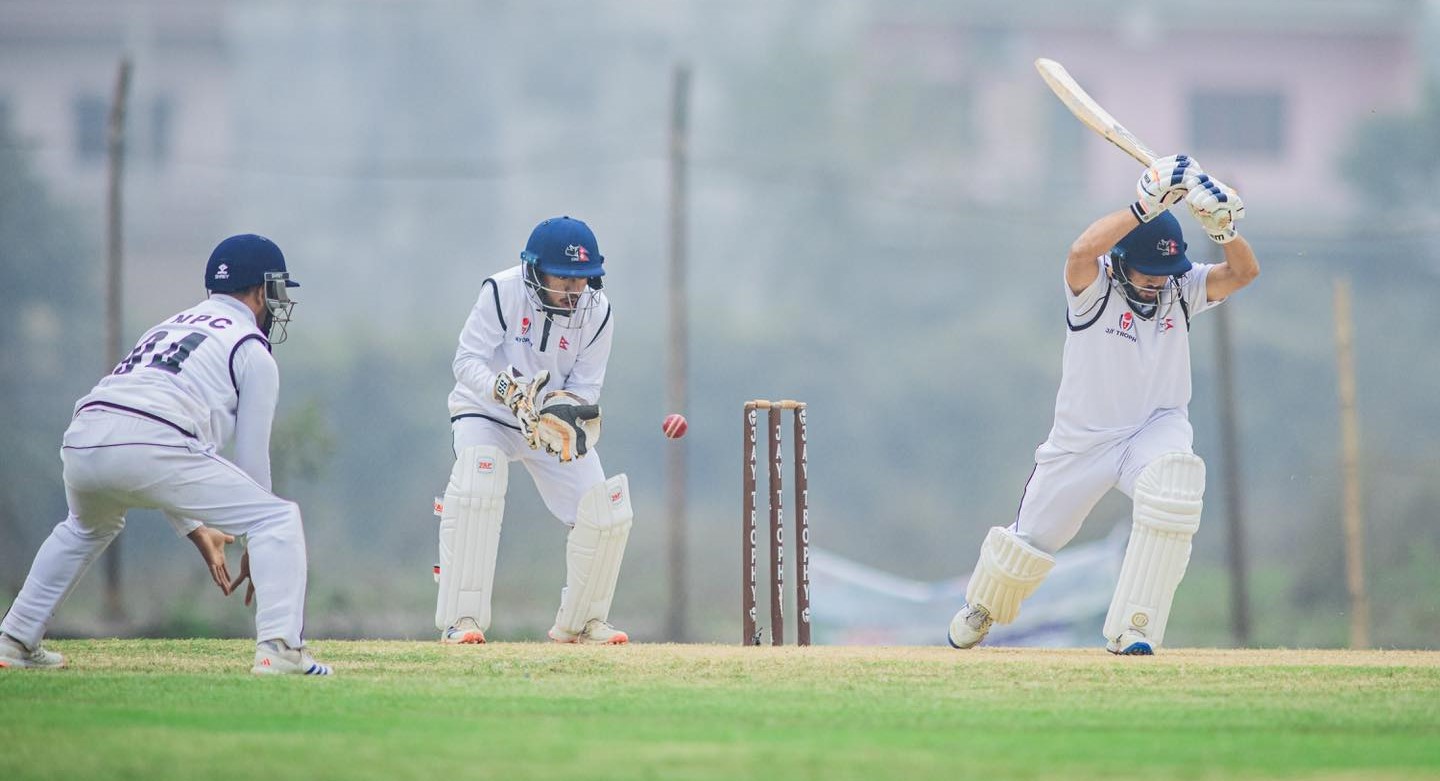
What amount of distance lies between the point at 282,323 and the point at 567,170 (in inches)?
919

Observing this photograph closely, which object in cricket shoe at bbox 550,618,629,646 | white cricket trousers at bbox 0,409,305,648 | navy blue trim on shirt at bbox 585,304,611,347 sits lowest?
cricket shoe at bbox 550,618,629,646

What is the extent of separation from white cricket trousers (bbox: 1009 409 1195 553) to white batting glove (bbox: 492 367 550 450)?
227 centimetres

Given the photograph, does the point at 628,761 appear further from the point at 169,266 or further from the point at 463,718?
the point at 169,266

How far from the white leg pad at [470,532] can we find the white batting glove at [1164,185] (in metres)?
3.12

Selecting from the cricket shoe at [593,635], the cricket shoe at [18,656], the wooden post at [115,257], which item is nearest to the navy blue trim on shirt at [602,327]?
the cricket shoe at [593,635]

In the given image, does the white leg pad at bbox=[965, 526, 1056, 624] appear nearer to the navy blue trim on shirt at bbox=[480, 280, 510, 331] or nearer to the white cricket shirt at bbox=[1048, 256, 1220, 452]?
the white cricket shirt at bbox=[1048, 256, 1220, 452]

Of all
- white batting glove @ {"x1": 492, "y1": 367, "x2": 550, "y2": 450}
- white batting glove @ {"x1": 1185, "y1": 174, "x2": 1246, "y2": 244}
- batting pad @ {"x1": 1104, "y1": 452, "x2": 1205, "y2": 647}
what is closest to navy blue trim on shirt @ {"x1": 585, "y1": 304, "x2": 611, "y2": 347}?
white batting glove @ {"x1": 492, "y1": 367, "x2": 550, "y2": 450}

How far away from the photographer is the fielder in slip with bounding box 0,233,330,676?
7172 millimetres

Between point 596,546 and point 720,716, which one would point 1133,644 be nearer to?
point 596,546

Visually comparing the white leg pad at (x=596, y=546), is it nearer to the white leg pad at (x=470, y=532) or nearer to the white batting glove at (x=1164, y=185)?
the white leg pad at (x=470, y=532)

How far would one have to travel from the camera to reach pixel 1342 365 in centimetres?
1631

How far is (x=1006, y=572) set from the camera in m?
9.16

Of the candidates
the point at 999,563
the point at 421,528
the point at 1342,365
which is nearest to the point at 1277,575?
the point at 1342,365

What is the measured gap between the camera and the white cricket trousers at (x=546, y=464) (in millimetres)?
9258
